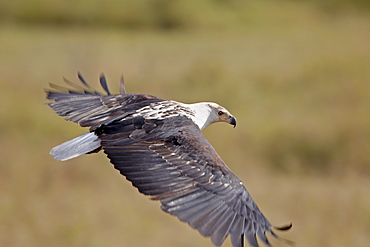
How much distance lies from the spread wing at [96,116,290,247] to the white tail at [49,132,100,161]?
0.59ft

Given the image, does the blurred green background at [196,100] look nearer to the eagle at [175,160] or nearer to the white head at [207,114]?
the white head at [207,114]

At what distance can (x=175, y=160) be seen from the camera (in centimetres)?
726

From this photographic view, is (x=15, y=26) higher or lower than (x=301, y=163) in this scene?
higher

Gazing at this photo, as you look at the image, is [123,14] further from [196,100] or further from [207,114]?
[207,114]

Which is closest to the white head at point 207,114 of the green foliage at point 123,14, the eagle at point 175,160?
the eagle at point 175,160

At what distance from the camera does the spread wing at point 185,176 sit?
6582mm

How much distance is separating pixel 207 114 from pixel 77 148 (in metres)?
1.86

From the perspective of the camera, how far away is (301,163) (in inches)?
918

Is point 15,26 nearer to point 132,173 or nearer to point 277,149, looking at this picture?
point 277,149

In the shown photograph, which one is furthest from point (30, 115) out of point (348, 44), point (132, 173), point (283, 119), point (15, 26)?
point (132, 173)

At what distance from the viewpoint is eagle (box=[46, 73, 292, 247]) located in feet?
21.7

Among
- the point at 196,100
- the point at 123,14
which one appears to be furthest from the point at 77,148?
the point at 123,14

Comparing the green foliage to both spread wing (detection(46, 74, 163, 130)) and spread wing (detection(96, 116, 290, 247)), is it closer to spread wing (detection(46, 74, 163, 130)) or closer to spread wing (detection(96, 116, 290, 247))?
spread wing (detection(46, 74, 163, 130))

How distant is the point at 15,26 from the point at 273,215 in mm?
13513
